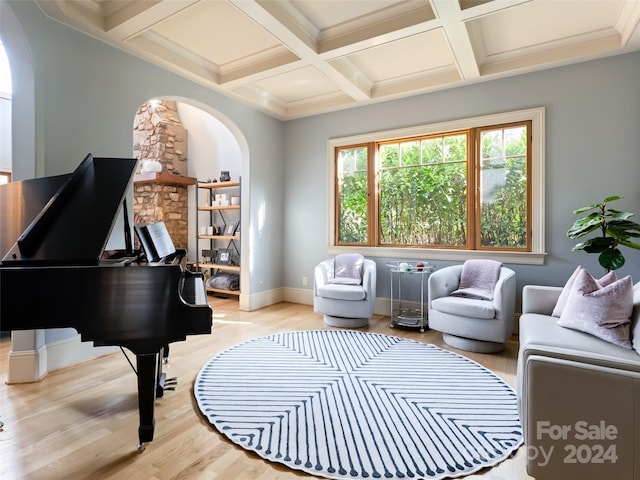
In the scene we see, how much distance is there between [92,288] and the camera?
160 centimetres

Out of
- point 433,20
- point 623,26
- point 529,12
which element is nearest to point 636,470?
point 433,20

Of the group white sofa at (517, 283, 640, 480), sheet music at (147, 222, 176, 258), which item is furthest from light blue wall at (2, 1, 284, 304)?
white sofa at (517, 283, 640, 480)

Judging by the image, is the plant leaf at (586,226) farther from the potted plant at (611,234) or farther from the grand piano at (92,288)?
the grand piano at (92,288)

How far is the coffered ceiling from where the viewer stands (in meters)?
2.62

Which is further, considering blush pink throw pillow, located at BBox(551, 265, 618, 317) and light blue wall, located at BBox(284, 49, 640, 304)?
light blue wall, located at BBox(284, 49, 640, 304)

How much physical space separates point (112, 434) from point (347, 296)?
2.47m

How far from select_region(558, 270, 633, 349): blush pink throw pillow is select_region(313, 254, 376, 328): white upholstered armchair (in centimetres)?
195

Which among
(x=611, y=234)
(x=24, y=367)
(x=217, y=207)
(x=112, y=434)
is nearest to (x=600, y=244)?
(x=611, y=234)

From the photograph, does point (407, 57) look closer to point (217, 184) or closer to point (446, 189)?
point (446, 189)

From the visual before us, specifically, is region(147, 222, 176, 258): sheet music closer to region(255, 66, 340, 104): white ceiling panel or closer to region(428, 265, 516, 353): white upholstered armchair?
region(255, 66, 340, 104): white ceiling panel

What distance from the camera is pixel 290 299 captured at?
5160 mm

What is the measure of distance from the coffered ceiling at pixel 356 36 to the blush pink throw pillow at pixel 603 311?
2112 mm

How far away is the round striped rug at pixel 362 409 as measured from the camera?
5.51 feet

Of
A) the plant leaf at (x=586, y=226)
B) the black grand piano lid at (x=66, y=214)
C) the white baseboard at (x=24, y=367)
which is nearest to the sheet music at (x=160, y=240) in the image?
the black grand piano lid at (x=66, y=214)
